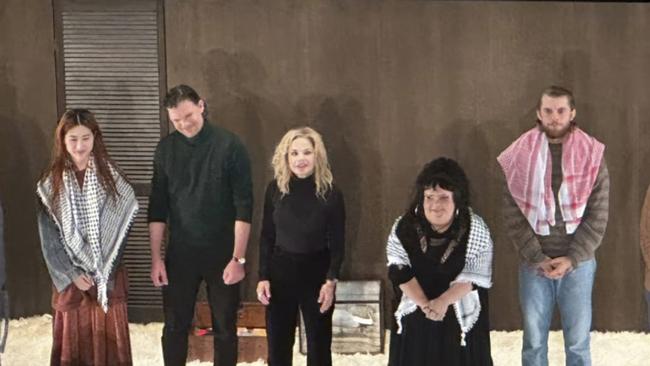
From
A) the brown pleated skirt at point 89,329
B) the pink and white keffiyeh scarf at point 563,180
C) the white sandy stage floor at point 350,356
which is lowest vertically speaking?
the white sandy stage floor at point 350,356

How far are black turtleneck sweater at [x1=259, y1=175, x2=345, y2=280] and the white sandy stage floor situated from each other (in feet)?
3.07

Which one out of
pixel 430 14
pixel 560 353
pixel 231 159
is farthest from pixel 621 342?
pixel 231 159

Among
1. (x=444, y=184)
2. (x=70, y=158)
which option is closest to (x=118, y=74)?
(x=70, y=158)

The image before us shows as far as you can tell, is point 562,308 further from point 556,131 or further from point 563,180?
point 556,131

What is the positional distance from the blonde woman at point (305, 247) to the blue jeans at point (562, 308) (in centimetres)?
80

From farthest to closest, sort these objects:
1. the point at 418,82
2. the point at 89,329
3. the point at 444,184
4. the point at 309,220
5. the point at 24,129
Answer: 1. the point at 24,129
2. the point at 418,82
3. the point at 89,329
4. the point at 309,220
5. the point at 444,184

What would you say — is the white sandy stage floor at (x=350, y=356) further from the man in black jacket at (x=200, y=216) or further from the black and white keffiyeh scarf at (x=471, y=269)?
the black and white keffiyeh scarf at (x=471, y=269)

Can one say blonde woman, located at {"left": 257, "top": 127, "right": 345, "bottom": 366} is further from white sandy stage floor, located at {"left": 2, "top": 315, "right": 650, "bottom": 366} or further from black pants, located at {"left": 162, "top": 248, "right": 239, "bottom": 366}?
white sandy stage floor, located at {"left": 2, "top": 315, "right": 650, "bottom": 366}

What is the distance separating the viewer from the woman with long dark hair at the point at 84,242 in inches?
168

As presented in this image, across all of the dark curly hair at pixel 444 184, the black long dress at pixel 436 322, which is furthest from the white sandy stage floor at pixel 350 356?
the dark curly hair at pixel 444 184

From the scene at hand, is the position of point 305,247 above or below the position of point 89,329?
above

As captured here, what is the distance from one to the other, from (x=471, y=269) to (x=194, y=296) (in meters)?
1.16

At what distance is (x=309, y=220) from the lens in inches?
168

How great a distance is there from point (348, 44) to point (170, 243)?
4.84ft
